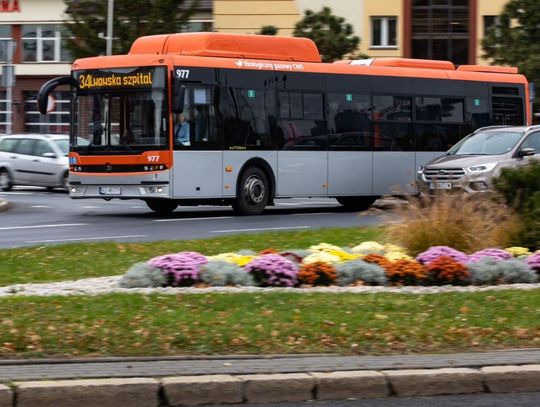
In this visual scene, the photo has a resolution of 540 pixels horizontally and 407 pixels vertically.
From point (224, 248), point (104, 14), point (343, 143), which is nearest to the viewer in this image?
point (224, 248)

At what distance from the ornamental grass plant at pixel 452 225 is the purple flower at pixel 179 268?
10.6 feet

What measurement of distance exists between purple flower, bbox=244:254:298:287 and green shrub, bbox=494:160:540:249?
3826mm

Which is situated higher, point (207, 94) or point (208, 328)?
point (207, 94)

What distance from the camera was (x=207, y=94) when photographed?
2375 cm

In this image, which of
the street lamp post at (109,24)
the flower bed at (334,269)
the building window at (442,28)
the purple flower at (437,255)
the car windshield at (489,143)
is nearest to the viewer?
the flower bed at (334,269)

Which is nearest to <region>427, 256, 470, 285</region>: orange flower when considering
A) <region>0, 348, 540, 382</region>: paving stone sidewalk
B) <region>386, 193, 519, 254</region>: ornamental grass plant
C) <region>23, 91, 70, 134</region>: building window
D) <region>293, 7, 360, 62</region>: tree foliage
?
<region>386, 193, 519, 254</region>: ornamental grass plant

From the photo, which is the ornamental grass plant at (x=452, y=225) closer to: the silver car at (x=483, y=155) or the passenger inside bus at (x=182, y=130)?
the silver car at (x=483, y=155)

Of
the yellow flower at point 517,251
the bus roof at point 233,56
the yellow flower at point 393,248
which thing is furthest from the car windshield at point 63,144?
the yellow flower at point 517,251

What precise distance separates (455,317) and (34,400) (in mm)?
3936

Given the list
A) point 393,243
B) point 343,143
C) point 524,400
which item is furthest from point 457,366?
point 343,143

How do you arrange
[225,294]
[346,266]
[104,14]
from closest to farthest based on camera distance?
[225,294] < [346,266] < [104,14]

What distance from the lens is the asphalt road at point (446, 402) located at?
7852 millimetres

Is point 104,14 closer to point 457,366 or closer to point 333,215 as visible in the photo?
point 333,215

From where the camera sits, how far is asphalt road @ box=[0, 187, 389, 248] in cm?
1883
